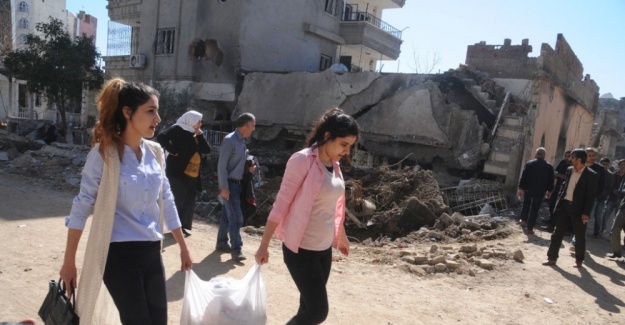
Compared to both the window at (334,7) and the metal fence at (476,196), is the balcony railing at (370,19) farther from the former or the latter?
the metal fence at (476,196)

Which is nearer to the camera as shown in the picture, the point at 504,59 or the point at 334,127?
the point at 334,127

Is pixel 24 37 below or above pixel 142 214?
above

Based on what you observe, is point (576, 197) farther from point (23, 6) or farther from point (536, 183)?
point (23, 6)

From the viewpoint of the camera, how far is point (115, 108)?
2012 millimetres

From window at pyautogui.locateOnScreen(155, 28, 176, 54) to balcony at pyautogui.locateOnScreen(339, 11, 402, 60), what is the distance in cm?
823

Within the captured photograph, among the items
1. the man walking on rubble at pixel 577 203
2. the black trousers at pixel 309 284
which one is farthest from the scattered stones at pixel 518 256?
the black trousers at pixel 309 284

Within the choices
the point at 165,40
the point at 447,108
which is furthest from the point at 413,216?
the point at 165,40

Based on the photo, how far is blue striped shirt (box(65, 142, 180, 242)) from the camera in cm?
196

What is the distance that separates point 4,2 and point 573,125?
3777 cm

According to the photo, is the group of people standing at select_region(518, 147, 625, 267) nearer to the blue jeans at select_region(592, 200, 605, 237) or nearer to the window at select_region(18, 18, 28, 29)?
the blue jeans at select_region(592, 200, 605, 237)

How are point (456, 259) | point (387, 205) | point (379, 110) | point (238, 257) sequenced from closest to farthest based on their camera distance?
point (238, 257), point (456, 259), point (387, 205), point (379, 110)

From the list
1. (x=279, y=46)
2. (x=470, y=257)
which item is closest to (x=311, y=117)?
(x=279, y=46)

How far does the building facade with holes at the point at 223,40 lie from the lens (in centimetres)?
1669

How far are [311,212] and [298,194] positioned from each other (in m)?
0.15
